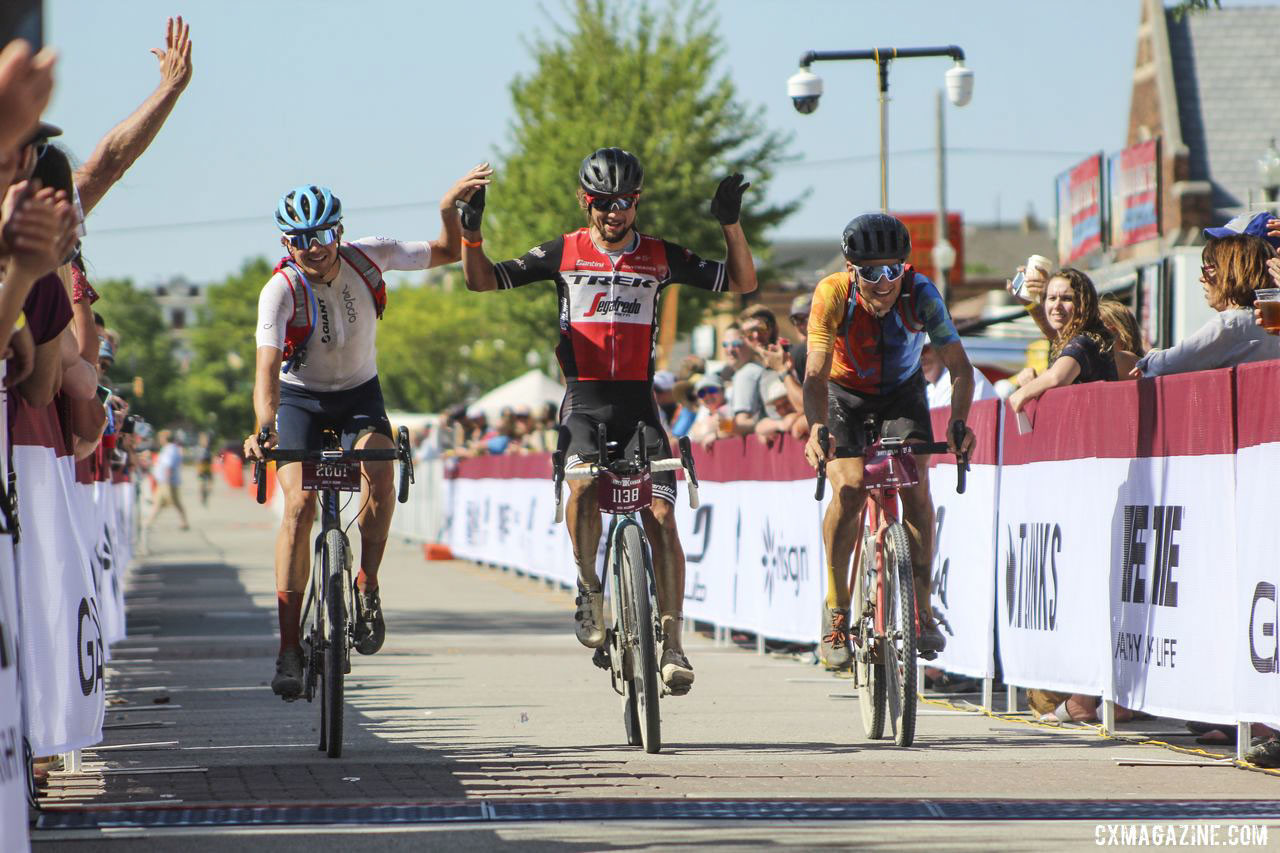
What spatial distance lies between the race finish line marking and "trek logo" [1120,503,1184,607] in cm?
181

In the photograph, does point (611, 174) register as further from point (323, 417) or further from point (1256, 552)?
point (1256, 552)

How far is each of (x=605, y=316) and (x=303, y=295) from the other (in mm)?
1240

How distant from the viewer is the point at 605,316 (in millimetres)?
8734

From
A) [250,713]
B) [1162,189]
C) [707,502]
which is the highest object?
[1162,189]

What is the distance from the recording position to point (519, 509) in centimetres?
2705

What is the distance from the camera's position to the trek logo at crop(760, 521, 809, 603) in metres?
13.8

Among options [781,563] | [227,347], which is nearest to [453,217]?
[781,563]

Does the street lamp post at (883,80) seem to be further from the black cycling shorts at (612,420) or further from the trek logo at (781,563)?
the black cycling shorts at (612,420)

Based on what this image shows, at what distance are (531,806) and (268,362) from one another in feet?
8.44

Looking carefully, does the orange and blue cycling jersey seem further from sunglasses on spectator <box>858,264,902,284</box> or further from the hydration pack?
the hydration pack

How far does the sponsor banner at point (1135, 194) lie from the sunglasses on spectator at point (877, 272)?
30.8 m

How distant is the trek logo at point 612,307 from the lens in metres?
8.73

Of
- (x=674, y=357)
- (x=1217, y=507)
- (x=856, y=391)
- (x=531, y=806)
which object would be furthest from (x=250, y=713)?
(x=674, y=357)

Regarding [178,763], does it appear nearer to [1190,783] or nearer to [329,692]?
[329,692]
